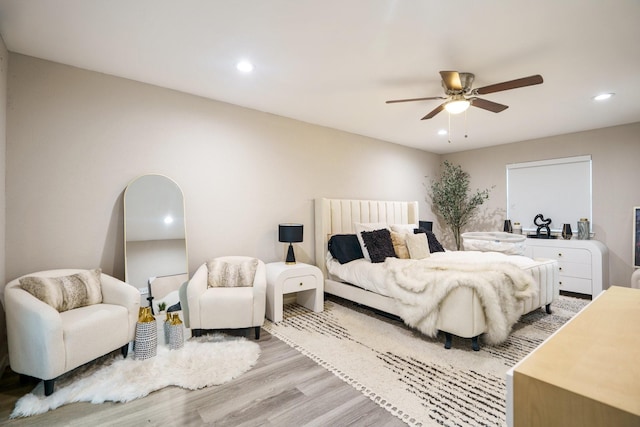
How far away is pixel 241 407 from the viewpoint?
6.37ft

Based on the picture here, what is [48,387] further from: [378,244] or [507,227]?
[507,227]

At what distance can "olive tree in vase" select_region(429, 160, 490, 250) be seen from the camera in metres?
5.94

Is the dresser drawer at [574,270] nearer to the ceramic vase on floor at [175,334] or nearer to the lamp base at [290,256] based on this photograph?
the lamp base at [290,256]

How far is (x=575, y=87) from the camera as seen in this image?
319 cm

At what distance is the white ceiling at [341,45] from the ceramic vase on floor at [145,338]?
2.25 meters

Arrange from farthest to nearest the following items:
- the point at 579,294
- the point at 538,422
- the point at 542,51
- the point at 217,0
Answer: the point at 579,294
the point at 542,51
the point at 217,0
the point at 538,422

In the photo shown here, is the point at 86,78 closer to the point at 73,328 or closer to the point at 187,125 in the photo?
the point at 187,125

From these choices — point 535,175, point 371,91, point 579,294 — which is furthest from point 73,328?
point 535,175

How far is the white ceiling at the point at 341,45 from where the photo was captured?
2006mm

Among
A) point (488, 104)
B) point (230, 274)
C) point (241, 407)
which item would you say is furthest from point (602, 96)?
point (241, 407)

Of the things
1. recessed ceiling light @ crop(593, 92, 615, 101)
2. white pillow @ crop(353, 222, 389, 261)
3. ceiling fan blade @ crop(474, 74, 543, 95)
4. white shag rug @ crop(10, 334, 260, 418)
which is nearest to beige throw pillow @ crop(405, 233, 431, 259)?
white pillow @ crop(353, 222, 389, 261)

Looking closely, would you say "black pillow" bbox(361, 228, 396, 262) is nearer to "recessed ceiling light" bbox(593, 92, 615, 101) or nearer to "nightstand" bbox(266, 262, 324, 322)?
"nightstand" bbox(266, 262, 324, 322)

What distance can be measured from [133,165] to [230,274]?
4.83ft

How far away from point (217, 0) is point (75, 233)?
235cm
